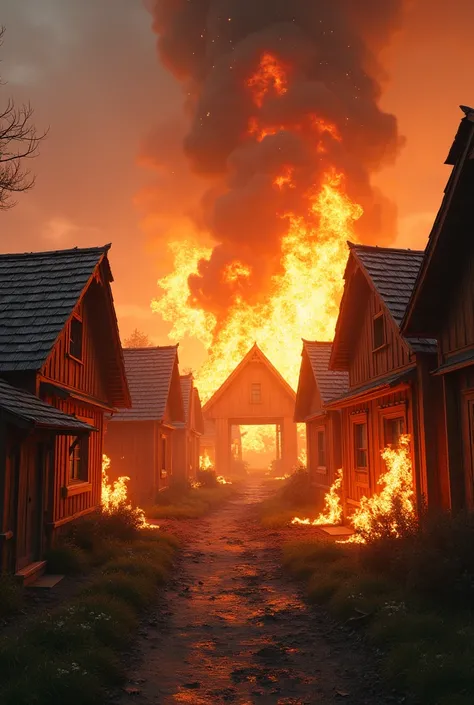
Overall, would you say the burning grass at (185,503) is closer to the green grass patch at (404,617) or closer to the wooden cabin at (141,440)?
the wooden cabin at (141,440)

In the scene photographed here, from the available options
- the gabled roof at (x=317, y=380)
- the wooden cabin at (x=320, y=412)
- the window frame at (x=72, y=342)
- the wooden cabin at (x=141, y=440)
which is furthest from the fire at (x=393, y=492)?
the wooden cabin at (x=141, y=440)

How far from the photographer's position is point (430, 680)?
523 cm

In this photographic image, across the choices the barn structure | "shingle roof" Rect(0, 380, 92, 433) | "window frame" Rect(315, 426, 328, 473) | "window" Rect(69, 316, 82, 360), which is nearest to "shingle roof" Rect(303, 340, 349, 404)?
"window frame" Rect(315, 426, 328, 473)

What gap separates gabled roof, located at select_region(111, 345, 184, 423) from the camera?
74.0 feet

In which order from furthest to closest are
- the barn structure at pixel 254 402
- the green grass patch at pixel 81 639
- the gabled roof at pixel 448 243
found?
the barn structure at pixel 254 402 → the gabled roof at pixel 448 243 → the green grass patch at pixel 81 639

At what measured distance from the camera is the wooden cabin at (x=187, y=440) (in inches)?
1161

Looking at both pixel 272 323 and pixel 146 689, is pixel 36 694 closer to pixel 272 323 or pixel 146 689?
pixel 146 689

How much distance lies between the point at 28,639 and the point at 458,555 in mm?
5137

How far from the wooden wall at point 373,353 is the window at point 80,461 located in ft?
24.1

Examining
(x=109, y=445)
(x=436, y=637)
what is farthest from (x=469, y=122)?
(x=109, y=445)

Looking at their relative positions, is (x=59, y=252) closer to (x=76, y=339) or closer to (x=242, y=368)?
(x=76, y=339)

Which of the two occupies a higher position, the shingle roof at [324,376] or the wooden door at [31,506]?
the shingle roof at [324,376]

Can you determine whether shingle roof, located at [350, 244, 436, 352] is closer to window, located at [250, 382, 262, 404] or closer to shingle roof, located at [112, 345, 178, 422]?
shingle roof, located at [112, 345, 178, 422]

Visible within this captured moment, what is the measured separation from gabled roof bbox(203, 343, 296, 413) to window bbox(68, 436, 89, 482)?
25169 millimetres
